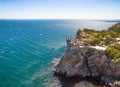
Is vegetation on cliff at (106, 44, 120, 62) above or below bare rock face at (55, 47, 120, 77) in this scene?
above

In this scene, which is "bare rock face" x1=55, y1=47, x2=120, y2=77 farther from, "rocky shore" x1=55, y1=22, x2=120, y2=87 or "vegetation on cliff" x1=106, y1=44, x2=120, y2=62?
"vegetation on cliff" x1=106, y1=44, x2=120, y2=62

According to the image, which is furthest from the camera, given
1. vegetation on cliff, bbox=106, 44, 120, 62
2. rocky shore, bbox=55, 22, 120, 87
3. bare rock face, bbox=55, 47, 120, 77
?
bare rock face, bbox=55, 47, 120, 77

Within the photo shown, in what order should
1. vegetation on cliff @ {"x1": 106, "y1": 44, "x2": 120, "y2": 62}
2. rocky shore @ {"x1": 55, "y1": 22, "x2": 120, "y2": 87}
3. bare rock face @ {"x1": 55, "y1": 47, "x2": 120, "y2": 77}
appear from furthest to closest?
bare rock face @ {"x1": 55, "y1": 47, "x2": 120, "y2": 77} → vegetation on cliff @ {"x1": 106, "y1": 44, "x2": 120, "y2": 62} → rocky shore @ {"x1": 55, "y1": 22, "x2": 120, "y2": 87}

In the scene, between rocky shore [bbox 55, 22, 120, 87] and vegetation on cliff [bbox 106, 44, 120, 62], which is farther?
vegetation on cliff [bbox 106, 44, 120, 62]

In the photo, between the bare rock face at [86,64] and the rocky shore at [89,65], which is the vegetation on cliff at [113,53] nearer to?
the rocky shore at [89,65]

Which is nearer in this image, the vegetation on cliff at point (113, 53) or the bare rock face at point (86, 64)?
the vegetation on cliff at point (113, 53)

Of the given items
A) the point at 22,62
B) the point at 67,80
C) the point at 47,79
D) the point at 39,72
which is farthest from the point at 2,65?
the point at 67,80

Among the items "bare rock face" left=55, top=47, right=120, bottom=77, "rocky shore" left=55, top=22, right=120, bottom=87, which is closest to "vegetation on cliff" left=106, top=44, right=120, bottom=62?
"rocky shore" left=55, top=22, right=120, bottom=87

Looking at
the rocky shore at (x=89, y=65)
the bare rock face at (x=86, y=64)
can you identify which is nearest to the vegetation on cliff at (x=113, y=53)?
the rocky shore at (x=89, y=65)
